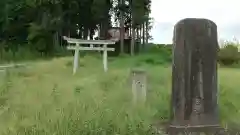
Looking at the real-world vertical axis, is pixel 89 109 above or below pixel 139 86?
below

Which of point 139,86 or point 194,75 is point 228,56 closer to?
point 139,86

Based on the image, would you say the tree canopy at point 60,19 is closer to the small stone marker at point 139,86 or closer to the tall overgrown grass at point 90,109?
the tall overgrown grass at point 90,109

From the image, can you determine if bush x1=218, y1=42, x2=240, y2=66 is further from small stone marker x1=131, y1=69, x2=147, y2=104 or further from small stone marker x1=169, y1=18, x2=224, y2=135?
small stone marker x1=169, y1=18, x2=224, y2=135

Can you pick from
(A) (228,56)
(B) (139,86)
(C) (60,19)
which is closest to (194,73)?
(B) (139,86)

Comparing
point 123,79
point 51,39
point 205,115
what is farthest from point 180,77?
point 51,39

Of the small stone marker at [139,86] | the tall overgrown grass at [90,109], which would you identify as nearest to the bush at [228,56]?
the tall overgrown grass at [90,109]

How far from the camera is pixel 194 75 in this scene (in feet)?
19.6

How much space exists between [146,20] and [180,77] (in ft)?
93.6

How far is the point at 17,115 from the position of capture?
627 cm

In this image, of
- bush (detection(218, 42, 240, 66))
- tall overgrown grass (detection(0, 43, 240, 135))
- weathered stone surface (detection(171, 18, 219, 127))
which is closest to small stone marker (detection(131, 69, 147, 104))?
tall overgrown grass (detection(0, 43, 240, 135))

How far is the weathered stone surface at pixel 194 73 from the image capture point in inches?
235

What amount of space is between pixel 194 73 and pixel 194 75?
0.03 m

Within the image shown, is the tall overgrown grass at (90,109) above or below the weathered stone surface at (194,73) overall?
below

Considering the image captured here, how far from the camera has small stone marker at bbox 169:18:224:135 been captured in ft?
19.6
